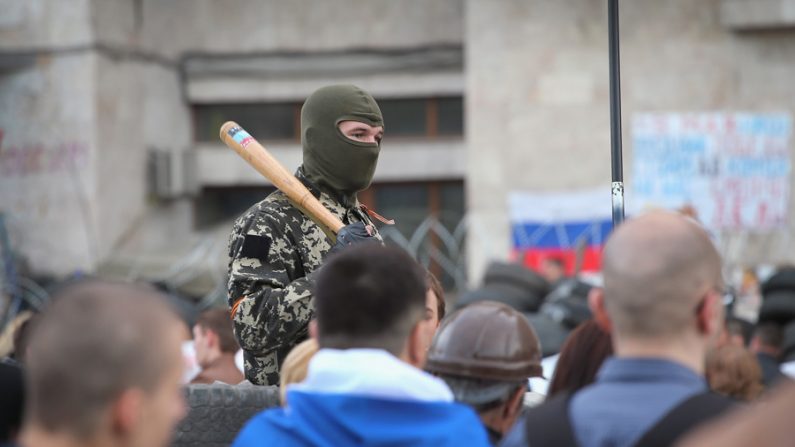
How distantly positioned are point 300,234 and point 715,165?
10413 mm

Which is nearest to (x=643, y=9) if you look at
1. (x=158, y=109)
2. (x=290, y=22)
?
(x=290, y=22)

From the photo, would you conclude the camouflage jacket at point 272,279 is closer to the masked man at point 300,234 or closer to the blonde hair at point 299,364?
the masked man at point 300,234

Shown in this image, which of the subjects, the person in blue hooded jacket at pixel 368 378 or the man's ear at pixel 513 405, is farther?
the man's ear at pixel 513 405

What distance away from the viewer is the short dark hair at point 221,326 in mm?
5641

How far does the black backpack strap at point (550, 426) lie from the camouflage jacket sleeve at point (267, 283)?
1427 millimetres

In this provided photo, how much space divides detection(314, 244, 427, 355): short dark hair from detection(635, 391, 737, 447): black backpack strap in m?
0.64

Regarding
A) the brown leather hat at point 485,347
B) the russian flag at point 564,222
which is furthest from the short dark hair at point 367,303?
the russian flag at point 564,222

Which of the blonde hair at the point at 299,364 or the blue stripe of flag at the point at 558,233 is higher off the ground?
the blonde hair at the point at 299,364

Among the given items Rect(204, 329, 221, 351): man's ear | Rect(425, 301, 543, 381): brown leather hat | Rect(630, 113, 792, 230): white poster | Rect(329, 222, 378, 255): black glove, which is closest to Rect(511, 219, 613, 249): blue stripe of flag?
Rect(630, 113, 792, 230): white poster

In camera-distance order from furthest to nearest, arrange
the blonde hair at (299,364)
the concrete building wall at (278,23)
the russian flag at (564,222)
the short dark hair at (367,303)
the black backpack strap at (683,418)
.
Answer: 1. the concrete building wall at (278,23)
2. the russian flag at (564,222)
3. the blonde hair at (299,364)
4. the short dark hair at (367,303)
5. the black backpack strap at (683,418)

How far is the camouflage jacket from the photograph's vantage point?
3.63 metres

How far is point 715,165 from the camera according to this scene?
44.1 feet

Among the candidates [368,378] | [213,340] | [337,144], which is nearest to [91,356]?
[368,378]

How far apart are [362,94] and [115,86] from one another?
10722 mm
